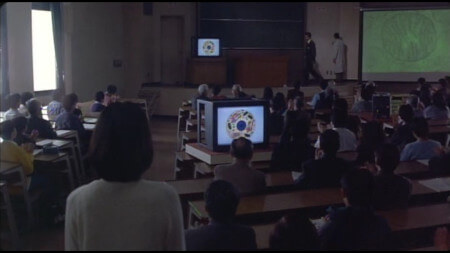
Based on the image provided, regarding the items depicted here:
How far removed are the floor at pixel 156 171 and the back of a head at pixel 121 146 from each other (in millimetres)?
2881

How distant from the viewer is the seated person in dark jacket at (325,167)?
4.04 meters

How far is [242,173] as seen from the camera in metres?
3.87

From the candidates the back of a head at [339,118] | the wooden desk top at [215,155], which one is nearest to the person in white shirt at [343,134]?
the back of a head at [339,118]

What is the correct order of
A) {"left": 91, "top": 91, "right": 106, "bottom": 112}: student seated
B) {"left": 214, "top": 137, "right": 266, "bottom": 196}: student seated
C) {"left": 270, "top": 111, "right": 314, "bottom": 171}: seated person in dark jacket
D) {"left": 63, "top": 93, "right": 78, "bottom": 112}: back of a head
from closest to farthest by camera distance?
{"left": 214, "top": 137, "right": 266, "bottom": 196}: student seated → {"left": 270, "top": 111, "right": 314, "bottom": 171}: seated person in dark jacket → {"left": 63, "top": 93, "right": 78, "bottom": 112}: back of a head → {"left": 91, "top": 91, "right": 106, "bottom": 112}: student seated

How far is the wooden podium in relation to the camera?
12.7 metres

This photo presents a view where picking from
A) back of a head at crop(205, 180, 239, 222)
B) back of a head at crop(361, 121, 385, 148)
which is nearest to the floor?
back of a head at crop(361, 121, 385, 148)

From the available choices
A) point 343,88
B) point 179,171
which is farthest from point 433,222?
point 343,88

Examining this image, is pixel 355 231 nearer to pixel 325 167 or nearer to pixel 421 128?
pixel 325 167

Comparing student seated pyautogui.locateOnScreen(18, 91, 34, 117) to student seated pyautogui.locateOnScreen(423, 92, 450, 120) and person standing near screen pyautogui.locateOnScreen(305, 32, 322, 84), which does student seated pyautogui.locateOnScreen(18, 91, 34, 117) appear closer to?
student seated pyautogui.locateOnScreen(423, 92, 450, 120)

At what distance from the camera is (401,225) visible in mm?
3287

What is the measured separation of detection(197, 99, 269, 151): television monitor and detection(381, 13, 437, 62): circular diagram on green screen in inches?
364

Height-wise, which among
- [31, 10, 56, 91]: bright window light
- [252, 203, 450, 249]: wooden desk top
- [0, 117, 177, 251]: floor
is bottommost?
[0, 117, 177, 251]: floor

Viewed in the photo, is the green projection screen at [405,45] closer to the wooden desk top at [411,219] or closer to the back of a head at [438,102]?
the back of a head at [438,102]

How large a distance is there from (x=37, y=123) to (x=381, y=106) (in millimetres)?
4102
